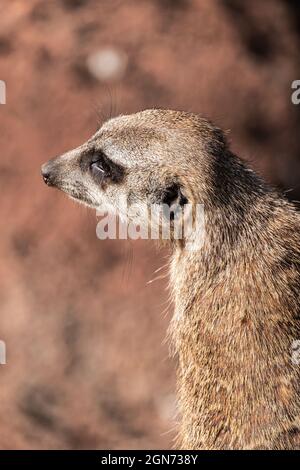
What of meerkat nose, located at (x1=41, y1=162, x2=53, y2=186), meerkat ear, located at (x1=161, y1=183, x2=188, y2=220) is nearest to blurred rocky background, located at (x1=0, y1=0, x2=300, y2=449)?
meerkat nose, located at (x1=41, y1=162, x2=53, y2=186)

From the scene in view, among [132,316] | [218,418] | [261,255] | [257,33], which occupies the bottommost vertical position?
[218,418]

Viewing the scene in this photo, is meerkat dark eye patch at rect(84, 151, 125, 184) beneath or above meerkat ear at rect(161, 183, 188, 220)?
above

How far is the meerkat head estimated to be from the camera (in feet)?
11.2

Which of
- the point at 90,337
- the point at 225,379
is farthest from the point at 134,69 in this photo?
the point at 225,379

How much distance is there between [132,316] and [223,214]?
0.89 meters

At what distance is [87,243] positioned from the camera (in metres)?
4.22

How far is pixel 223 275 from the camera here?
344 centimetres

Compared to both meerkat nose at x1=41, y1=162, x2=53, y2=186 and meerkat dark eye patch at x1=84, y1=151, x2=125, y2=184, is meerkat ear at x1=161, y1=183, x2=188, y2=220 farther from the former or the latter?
meerkat nose at x1=41, y1=162, x2=53, y2=186

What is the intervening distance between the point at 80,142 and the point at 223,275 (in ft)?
3.89

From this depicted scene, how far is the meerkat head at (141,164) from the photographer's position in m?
3.41

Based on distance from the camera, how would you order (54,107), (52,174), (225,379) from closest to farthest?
Result: 1. (225,379)
2. (52,174)
3. (54,107)

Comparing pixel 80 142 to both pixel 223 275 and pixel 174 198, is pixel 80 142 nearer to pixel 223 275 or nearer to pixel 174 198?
pixel 174 198

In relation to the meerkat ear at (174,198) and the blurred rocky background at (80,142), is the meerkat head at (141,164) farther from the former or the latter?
the blurred rocky background at (80,142)

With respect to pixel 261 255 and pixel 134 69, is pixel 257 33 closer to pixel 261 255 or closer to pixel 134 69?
pixel 134 69
